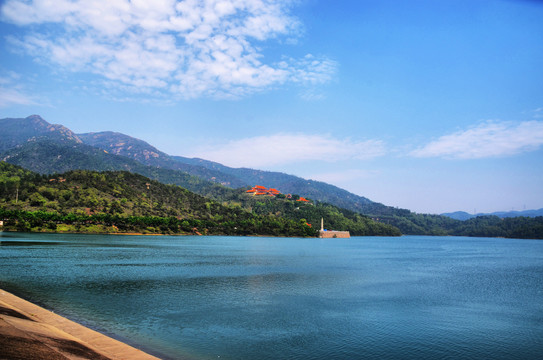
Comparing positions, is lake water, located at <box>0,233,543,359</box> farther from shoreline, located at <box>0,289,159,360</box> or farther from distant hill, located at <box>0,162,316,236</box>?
distant hill, located at <box>0,162,316,236</box>

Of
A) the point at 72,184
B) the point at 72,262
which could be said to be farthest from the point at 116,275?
the point at 72,184

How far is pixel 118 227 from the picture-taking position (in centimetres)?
14612

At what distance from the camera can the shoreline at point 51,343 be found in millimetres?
10961

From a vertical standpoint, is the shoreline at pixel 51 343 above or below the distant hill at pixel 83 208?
below

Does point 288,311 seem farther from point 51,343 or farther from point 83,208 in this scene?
point 83,208

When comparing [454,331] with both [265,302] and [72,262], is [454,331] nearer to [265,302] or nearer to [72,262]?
[265,302]

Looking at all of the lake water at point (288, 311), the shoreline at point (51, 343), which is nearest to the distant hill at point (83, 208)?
the lake water at point (288, 311)

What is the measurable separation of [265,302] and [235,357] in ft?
45.0

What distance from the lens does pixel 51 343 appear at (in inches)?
520

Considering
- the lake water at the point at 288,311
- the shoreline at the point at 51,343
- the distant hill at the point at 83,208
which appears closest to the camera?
the shoreline at the point at 51,343

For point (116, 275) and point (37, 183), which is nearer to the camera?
point (116, 275)

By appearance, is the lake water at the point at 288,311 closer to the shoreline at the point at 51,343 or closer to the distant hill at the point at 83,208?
the shoreline at the point at 51,343

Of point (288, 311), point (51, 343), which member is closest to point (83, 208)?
point (288, 311)

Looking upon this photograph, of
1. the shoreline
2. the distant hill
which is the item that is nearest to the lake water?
the shoreline
